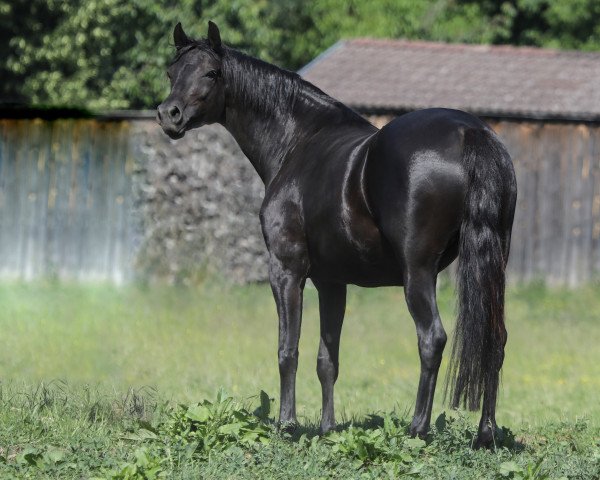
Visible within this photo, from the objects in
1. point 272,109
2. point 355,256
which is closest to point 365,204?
point 355,256

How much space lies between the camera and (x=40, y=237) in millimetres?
16422

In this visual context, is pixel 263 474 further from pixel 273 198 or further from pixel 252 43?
pixel 252 43

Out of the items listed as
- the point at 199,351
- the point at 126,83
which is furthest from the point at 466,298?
the point at 126,83

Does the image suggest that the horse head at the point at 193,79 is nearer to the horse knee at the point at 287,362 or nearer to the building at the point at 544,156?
the horse knee at the point at 287,362

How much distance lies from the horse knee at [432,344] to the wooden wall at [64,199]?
1050 centimetres

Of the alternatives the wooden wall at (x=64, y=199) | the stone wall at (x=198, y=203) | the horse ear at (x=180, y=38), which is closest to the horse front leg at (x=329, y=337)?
the horse ear at (x=180, y=38)

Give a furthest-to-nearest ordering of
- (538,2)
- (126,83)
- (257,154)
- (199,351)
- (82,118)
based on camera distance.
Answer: (538,2) → (126,83) → (82,118) → (199,351) → (257,154)

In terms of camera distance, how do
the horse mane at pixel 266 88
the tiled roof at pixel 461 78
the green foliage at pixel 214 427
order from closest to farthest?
the green foliage at pixel 214 427 → the horse mane at pixel 266 88 → the tiled roof at pixel 461 78

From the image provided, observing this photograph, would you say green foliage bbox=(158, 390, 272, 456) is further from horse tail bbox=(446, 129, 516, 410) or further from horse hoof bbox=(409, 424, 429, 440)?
horse tail bbox=(446, 129, 516, 410)

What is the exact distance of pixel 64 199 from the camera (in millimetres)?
16453

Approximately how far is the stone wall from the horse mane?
8548 mm

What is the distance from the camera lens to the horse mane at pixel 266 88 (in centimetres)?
755

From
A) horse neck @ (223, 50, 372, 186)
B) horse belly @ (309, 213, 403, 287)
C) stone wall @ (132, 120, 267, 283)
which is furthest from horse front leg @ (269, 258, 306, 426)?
stone wall @ (132, 120, 267, 283)

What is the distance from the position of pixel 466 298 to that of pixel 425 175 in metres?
0.74
